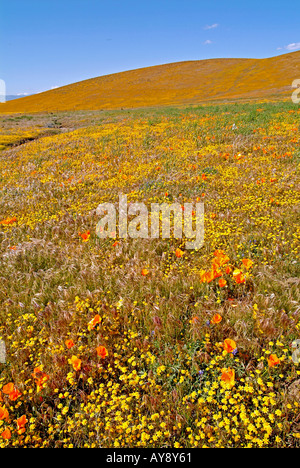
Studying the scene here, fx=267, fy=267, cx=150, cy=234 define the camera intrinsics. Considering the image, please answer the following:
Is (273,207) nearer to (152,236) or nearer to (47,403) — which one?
(152,236)

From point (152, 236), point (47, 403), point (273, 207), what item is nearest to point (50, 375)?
point (47, 403)

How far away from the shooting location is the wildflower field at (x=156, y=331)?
226 cm

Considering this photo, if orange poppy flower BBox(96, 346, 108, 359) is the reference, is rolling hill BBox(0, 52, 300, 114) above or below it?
above

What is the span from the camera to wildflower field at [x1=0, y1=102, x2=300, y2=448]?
2.26 meters

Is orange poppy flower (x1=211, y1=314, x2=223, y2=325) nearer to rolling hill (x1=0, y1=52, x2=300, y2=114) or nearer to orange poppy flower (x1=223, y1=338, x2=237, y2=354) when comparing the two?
orange poppy flower (x1=223, y1=338, x2=237, y2=354)

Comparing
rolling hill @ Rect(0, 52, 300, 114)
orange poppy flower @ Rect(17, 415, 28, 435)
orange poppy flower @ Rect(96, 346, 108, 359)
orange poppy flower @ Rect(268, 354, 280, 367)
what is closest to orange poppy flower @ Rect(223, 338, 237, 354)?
orange poppy flower @ Rect(268, 354, 280, 367)

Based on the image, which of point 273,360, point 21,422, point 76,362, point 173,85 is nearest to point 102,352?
point 76,362

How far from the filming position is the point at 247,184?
675cm

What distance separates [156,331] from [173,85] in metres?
89.1

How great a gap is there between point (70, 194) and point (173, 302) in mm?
5445

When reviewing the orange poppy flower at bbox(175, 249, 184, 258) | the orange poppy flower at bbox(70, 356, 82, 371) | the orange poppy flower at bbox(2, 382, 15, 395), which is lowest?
the orange poppy flower at bbox(2, 382, 15, 395)

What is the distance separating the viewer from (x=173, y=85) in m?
79.4

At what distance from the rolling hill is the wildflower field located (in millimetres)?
57312

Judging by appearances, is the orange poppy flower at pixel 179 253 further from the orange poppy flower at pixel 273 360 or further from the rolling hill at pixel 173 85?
the rolling hill at pixel 173 85
